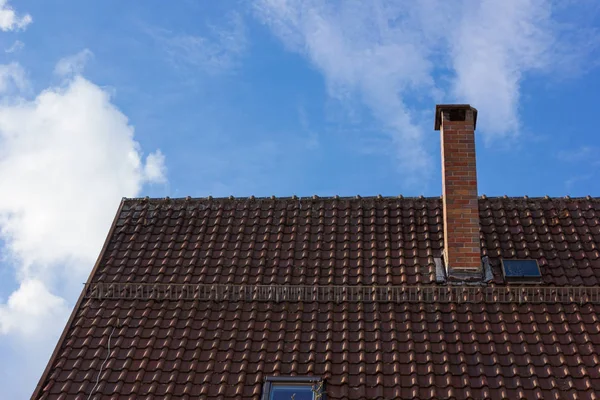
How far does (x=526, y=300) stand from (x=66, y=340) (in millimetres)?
5582

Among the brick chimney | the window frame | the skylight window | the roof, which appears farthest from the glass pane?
the skylight window

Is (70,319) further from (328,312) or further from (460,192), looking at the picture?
(460,192)

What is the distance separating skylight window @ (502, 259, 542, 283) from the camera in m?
9.19

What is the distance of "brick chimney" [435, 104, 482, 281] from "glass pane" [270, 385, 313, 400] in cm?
259

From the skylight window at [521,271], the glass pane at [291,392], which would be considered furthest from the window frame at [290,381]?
the skylight window at [521,271]

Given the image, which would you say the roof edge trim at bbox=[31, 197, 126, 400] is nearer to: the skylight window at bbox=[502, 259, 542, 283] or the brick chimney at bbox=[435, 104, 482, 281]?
the brick chimney at bbox=[435, 104, 482, 281]

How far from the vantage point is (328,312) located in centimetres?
891

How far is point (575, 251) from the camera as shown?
32.1ft

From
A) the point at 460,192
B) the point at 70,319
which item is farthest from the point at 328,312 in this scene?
the point at 70,319

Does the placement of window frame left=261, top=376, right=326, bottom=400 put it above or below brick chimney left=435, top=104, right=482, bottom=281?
below

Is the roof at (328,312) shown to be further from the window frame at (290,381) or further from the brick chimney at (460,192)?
the brick chimney at (460,192)

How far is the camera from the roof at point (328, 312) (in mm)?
7895

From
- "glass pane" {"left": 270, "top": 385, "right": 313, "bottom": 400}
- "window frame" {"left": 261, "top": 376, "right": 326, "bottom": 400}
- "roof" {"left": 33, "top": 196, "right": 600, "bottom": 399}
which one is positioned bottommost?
"glass pane" {"left": 270, "top": 385, "right": 313, "bottom": 400}

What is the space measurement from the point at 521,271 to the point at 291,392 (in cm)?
347
